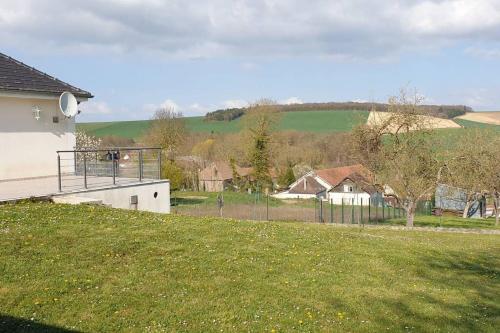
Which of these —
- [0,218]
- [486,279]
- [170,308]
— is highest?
[0,218]

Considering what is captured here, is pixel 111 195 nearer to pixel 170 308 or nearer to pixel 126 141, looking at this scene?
pixel 170 308

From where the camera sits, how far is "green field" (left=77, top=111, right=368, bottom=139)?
91.1 m

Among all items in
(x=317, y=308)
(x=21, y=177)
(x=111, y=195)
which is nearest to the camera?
(x=317, y=308)

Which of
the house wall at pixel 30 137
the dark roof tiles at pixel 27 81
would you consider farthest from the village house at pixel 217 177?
the house wall at pixel 30 137

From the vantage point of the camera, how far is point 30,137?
1781cm

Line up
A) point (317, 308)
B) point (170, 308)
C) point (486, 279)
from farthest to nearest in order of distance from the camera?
point (486, 279) → point (317, 308) → point (170, 308)

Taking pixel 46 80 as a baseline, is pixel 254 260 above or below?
below

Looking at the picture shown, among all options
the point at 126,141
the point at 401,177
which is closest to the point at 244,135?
the point at 126,141

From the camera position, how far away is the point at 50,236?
31.2 feet

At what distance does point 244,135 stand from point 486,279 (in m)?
53.1

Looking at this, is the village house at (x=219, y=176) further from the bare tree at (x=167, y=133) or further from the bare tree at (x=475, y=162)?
the bare tree at (x=475, y=162)

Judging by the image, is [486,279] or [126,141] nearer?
[486,279]

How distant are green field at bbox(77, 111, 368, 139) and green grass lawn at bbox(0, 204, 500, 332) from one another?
247 feet

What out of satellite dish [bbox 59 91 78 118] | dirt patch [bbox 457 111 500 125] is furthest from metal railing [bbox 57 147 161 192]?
dirt patch [bbox 457 111 500 125]
